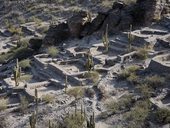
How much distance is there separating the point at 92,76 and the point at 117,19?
295 inches

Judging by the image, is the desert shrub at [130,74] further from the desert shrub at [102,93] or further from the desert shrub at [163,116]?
the desert shrub at [163,116]

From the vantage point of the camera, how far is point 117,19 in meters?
24.8

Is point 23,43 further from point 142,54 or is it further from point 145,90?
point 145,90

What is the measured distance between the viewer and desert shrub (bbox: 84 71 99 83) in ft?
58.9

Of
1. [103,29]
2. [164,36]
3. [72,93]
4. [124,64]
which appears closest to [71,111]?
[72,93]

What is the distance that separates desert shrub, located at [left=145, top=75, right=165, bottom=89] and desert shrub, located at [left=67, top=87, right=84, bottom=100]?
2.69 m

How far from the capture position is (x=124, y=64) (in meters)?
19.1

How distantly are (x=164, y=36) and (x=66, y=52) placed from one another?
542 cm

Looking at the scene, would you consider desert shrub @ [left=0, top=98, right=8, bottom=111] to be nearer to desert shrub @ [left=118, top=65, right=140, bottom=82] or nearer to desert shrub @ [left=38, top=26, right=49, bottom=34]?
desert shrub @ [left=118, top=65, right=140, bottom=82]

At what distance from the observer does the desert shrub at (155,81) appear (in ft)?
52.1

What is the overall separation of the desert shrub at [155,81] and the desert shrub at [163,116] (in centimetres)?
231

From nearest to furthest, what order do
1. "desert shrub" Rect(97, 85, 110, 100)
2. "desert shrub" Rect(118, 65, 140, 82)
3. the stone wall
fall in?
"desert shrub" Rect(97, 85, 110, 100) → the stone wall → "desert shrub" Rect(118, 65, 140, 82)

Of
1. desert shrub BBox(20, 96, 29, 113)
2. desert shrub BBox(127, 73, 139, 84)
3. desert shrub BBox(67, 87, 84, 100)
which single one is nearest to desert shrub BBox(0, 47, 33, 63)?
desert shrub BBox(20, 96, 29, 113)

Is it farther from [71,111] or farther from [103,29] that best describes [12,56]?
[71,111]
